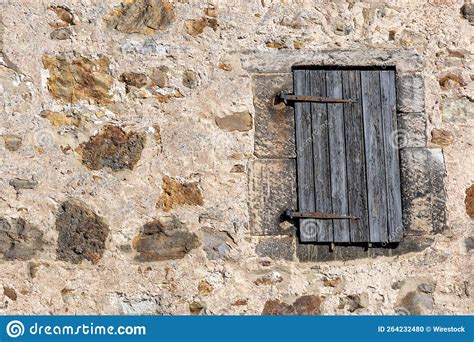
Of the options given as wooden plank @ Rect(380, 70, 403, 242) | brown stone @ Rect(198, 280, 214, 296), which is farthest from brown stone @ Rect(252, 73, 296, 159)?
brown stone @ Rect(198, 280, 214, 296)

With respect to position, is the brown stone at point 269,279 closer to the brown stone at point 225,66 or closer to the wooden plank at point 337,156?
the wooden plank at point 337,156

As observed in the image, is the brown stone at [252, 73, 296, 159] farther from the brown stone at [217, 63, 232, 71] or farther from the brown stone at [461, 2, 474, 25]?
the brown stone at [461, 2, 474, 25]

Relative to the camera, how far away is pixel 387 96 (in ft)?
15.3

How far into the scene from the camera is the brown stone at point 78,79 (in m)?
4.51

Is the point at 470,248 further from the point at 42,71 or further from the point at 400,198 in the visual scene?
the point at 42,71

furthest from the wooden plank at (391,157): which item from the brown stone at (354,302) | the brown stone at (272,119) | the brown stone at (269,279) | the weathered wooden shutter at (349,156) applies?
the brown stone at (269,279)

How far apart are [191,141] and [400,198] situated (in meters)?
1.20

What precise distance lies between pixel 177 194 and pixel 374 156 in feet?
3.67

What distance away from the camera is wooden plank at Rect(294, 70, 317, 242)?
4.52m

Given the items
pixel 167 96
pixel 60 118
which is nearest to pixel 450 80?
pixel 167 96

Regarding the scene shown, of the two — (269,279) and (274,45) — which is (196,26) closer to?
(274,45)

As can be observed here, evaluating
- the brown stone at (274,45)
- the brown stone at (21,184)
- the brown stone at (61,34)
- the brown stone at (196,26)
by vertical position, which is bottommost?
the brown stone at (21,184)

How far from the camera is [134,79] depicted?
4.56m

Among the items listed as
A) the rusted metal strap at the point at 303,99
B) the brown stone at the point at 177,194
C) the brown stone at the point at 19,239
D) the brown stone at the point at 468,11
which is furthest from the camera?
the brown stone at the point at 468,11
